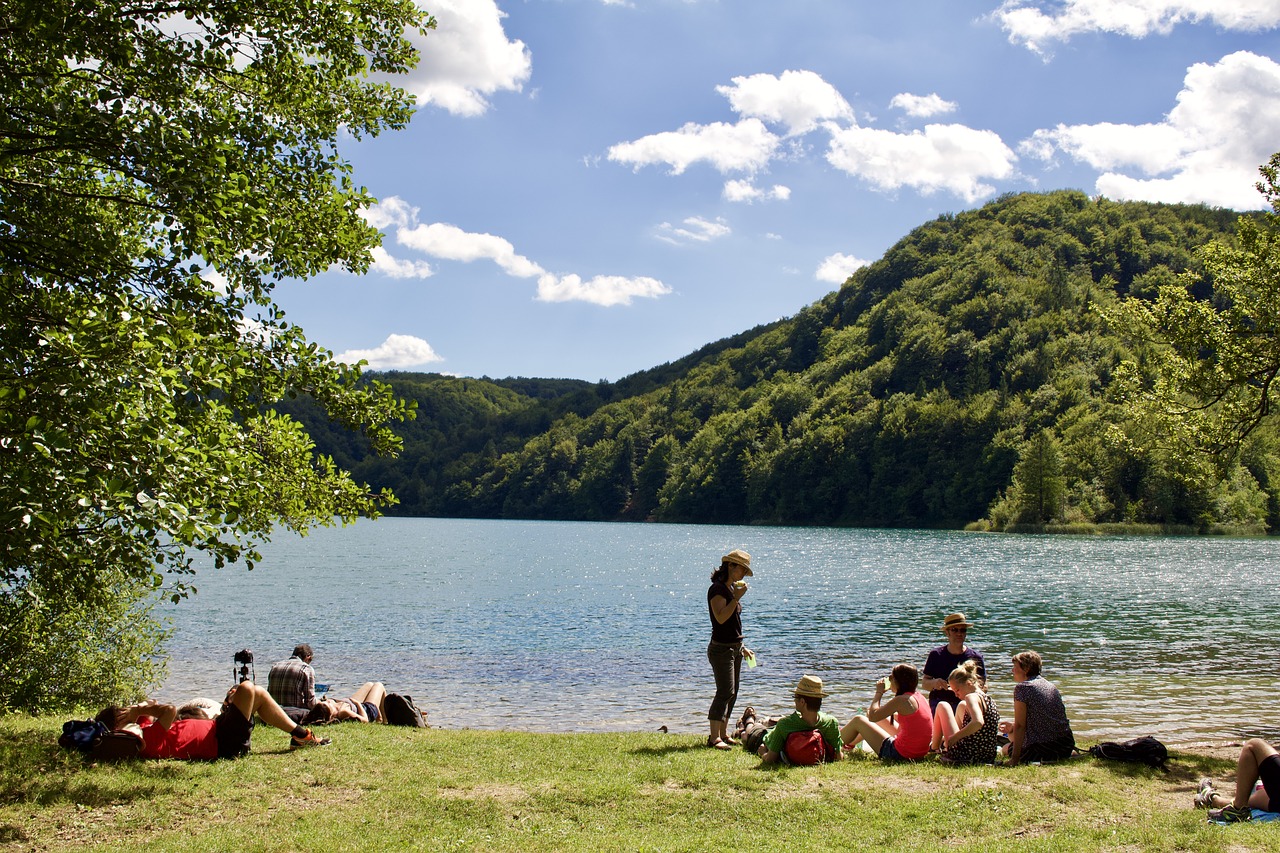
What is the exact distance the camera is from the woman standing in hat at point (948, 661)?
13.1 metres

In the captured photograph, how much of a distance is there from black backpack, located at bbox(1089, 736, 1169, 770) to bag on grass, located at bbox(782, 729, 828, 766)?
362cm

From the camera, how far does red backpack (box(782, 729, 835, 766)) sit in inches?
440

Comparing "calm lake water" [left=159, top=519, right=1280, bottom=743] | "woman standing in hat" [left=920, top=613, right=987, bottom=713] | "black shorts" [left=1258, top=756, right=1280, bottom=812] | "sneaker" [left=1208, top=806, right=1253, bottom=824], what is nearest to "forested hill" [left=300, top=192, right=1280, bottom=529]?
"calm lake water" [left=159, top=519, right=1280, bottom=743]

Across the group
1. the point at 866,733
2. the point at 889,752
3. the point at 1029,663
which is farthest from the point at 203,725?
the point at 1029,663

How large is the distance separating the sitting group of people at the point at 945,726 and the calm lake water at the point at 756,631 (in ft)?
16.3

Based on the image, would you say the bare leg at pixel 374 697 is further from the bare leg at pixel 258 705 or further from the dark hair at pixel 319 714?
the bare leg at pixel 258 705

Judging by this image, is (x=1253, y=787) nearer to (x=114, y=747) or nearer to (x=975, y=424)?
(x=114, y=747)

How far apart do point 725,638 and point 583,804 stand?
3710 mm

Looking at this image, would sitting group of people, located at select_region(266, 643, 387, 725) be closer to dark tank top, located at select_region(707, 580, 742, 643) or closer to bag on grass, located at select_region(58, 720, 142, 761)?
bag on grass, located at select_region(58, 720, 142, 761)

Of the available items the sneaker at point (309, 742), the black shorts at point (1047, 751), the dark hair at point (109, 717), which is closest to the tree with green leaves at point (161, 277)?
the dark hair at point (109, 717)

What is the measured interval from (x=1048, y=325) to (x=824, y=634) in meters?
138

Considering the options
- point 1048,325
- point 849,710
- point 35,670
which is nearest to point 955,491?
point 1048,325

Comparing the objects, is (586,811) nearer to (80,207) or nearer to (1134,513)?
(80,207)

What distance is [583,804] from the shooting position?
31.1ft
